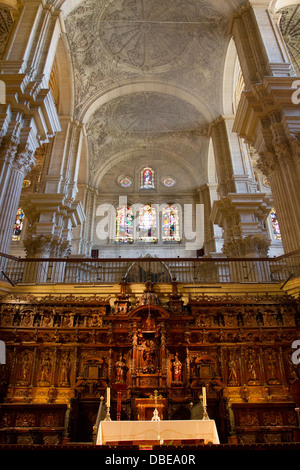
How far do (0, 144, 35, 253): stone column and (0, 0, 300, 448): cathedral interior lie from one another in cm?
4

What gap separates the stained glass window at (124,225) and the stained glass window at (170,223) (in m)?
2.42

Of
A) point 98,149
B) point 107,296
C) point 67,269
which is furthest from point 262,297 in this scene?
point 98,149

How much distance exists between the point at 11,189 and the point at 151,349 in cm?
601

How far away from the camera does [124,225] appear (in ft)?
79.6

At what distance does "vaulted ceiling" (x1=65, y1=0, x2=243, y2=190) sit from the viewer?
1623 centimetres

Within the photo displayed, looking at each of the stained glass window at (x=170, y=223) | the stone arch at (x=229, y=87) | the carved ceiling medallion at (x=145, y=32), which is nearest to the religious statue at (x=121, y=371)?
the stone arch at (x=229, y=87)

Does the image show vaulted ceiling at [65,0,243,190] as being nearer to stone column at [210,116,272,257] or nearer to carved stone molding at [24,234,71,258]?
stone column at [210,116,272,257]

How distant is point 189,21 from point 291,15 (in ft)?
15.7

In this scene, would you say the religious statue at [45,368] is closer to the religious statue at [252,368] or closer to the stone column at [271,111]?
the religious statue at [252,368]

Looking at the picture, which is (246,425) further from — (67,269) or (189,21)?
(189,21)

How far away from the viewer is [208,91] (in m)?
18.4

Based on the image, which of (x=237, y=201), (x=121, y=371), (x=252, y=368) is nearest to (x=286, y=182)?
(x=237, y=201)

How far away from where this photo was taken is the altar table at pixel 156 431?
4785 mm

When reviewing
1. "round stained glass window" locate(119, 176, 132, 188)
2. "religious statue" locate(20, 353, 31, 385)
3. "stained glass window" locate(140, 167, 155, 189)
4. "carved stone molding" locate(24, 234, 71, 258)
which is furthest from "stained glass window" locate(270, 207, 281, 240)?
"religious statue" locate(20, 353, 31, 385)
